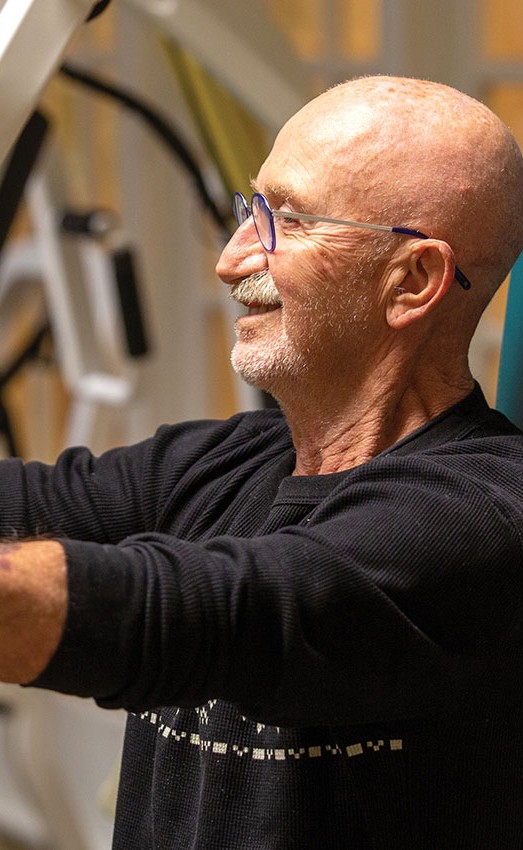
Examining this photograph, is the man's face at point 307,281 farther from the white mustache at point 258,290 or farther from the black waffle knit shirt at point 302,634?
the black waffle knit shirt at point 302,634

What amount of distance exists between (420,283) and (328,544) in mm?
324

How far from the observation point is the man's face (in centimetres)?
114

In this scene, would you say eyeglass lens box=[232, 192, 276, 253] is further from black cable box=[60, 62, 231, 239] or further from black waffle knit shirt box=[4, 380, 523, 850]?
black cable box=[60, 62, 231, 239]

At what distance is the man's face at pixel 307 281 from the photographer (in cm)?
114

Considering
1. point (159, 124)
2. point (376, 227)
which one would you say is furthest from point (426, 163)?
point (159, 124)

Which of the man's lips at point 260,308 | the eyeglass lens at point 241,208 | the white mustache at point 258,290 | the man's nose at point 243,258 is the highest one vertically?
the eyeglass lens at point 241,208

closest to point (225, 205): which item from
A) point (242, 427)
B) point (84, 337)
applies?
point (84, 337)

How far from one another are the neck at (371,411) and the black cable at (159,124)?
961 millimetres

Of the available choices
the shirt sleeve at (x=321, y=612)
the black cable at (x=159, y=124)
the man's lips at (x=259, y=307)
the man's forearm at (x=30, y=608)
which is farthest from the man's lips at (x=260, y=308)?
the black cable at (x=159, y=124)

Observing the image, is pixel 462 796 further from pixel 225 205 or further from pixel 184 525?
pixel 225 205

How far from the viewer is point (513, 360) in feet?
4.21

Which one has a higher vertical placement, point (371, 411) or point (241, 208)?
point (241, 208)

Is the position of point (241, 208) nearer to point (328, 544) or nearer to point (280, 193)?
point (280, 193)

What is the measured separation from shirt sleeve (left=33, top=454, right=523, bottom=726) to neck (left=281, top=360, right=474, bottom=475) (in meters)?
0.16
